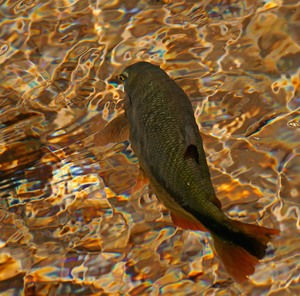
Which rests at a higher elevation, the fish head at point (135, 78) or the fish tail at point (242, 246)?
the fish head at point (135, 78)

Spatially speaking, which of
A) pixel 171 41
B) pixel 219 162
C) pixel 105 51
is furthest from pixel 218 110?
pixel 105 51

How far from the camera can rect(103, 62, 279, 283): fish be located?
2.90 m

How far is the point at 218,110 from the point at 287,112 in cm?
57

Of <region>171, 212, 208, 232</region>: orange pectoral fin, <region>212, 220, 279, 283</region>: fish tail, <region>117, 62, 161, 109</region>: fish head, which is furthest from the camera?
<region>117, 62, 161, 109</region>: fish head

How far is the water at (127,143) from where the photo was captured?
405 centimetres

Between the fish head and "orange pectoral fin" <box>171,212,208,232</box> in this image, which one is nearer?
"orange pectoral fin" <box>171,212,208,232</box>

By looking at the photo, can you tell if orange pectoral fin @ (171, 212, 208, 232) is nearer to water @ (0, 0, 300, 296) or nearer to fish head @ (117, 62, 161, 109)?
water @ (0, 0, 300, 296)

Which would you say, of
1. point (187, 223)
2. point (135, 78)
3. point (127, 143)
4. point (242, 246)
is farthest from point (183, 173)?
point (127, 143)

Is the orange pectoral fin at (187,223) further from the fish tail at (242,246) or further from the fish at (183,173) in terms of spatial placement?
the fish tail at (242,246)

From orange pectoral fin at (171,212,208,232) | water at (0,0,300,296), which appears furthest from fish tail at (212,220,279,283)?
water at (0,0,300,296)

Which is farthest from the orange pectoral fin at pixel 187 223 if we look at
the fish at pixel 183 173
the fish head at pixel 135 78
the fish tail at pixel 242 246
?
the fish head at pixel 135 78

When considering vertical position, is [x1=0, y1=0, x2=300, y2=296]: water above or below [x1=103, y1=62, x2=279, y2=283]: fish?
below

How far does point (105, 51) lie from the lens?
17.6 feet

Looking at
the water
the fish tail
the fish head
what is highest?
the fish head
